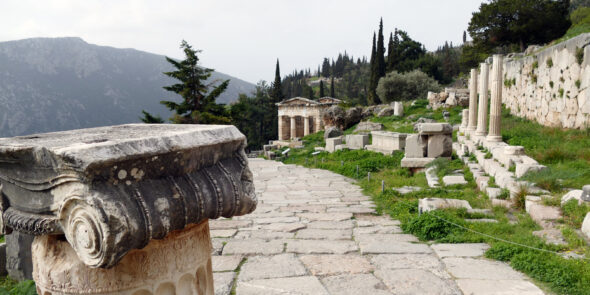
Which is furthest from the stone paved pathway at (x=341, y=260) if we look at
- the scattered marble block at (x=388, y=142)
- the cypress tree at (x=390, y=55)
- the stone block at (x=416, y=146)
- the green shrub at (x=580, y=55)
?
the cypress tree at (x=390, y=55)

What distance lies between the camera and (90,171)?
1539 mm

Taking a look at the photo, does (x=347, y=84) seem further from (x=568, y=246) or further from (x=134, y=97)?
(x=134, y=97)

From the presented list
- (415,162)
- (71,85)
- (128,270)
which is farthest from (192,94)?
(71,85)

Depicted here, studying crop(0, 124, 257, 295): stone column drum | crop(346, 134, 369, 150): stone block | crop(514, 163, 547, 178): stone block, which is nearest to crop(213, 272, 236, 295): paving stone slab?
crop(0, 124, 257, 295): stone column drum

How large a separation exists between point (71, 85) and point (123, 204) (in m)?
134

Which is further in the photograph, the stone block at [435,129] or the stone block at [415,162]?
the stone block at [435,129]

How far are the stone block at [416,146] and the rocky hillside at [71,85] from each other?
86830 millimetres

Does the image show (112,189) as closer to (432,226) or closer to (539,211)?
(432,226)

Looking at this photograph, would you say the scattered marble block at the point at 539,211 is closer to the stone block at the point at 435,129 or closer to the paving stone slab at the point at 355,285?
the paving stone slab at the point at 355,285

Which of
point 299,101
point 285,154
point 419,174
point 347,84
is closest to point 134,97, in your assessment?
point 347,84

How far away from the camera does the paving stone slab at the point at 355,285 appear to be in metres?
3.62

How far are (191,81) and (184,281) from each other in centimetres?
2517

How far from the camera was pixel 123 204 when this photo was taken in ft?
5.25

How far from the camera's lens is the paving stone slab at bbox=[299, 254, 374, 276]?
4.13 m
